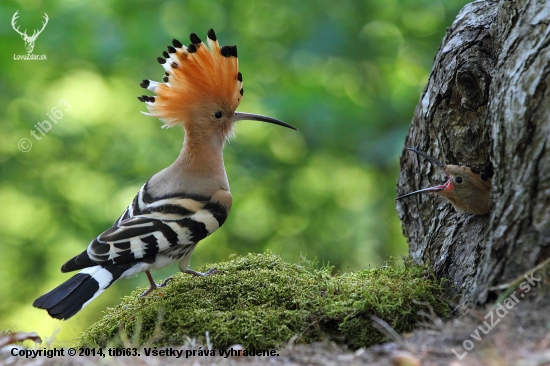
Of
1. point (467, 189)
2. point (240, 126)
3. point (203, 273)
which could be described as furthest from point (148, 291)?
point (240, 126)

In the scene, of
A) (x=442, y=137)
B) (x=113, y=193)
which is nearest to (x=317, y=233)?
(x=113, y=193)

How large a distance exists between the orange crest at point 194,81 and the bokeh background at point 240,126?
2.49 metres

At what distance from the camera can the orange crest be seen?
3932 mm

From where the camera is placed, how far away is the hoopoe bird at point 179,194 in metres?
3.32

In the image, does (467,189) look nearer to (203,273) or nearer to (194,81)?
(203,273)

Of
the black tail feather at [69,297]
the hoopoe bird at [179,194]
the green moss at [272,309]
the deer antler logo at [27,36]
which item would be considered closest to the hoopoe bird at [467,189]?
the green moss at [272,309]

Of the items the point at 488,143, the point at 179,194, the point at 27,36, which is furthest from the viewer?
the point at 27,36

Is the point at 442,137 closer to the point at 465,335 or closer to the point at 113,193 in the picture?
the point at 465,335

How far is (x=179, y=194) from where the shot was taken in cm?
395

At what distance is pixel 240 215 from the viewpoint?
8352mm

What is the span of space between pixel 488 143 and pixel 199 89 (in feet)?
6.89

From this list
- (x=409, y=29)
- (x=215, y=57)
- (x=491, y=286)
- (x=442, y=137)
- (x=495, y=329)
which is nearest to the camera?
(x=495, y=329)

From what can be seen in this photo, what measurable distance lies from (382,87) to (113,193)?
4085mm

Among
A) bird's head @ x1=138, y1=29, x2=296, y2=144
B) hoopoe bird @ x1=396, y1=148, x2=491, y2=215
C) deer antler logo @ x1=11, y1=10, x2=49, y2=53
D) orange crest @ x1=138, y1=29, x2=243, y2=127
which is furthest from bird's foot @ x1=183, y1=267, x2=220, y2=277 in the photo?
deer antler logo @ x1=11, y1=10, x2=49, y2=53
